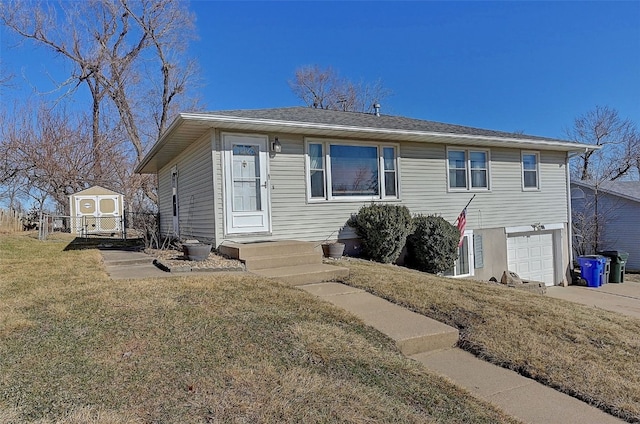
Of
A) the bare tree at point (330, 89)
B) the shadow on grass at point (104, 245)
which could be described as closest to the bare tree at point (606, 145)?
the bare tree at point (330, 89)

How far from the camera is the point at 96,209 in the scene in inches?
830

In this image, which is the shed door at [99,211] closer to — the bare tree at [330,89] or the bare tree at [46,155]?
the bare tree at [46,155]

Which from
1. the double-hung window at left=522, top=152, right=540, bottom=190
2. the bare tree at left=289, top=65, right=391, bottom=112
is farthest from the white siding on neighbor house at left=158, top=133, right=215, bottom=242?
the bare tree at left=289, top=65, right=391, bottom=112

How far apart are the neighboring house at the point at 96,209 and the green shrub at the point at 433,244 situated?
655 inches

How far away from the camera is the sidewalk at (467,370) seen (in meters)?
2.85

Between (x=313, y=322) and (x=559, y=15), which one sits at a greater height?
(x=559, y=15)

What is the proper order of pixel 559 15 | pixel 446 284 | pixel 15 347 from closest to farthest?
1. pixel 15 347
2. pixel 446 284
3. pixel 559 15

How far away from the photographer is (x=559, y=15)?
1107cm

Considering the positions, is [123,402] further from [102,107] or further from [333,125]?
[102,107]

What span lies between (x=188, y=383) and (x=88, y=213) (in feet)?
70.9

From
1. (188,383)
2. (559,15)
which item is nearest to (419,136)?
(559,15)

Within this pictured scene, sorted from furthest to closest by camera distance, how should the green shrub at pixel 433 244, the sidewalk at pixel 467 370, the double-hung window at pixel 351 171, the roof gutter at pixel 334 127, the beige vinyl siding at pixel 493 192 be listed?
1. the beige vinyl siding at pixel 493 192
2. the green shrub at pixel 433 244
3. the double-hung window at pixel 351 171
4. the roof gutter at pixel 334 127
5. the sidewalk at pixel 467 370

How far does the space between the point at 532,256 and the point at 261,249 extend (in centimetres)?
990

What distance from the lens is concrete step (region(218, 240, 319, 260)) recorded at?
7051 millimetres
